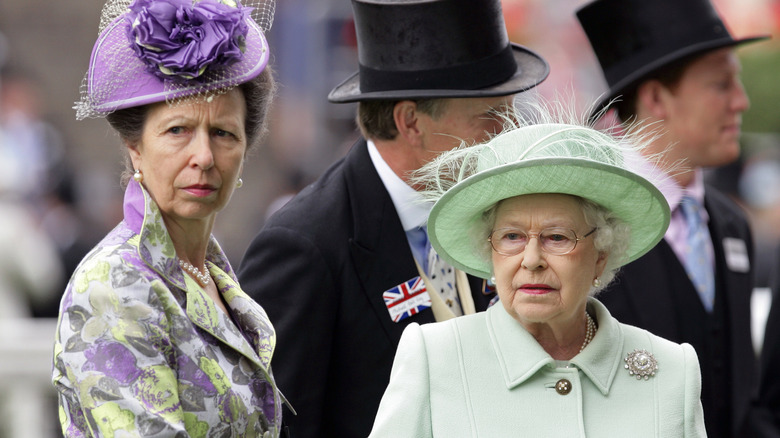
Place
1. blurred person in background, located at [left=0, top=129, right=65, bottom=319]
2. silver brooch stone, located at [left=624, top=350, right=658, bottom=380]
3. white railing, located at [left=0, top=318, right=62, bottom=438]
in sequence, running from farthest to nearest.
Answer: blurred person in background, located at [left=0, top=129, right=65, bottom=319]
white railing, located at [left=0, top=318, right=62, bottom=438]
silver brooch stone, located at [left=624, top=350, right=658, bottom=380]

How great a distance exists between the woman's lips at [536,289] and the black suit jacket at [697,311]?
1.67 m

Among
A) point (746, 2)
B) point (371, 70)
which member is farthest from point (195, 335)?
point (746, 2)

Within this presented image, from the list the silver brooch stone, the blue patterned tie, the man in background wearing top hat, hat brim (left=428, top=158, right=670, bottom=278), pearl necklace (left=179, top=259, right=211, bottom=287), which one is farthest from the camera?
the blue patterned tie

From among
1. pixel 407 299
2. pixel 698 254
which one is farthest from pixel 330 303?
pixel 698 254

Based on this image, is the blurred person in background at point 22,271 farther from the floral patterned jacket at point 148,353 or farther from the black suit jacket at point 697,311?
the floral patterned jacket at point 148,353

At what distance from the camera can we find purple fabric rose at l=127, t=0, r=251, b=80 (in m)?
3.48

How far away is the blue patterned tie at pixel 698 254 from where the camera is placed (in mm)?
5605

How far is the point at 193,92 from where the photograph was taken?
3.52 metres

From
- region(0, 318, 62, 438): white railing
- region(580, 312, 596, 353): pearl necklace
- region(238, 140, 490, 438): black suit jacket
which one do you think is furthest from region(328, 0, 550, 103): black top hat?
region(0, 318, 62, 438): white railing

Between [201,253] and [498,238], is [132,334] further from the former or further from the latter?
[498,238]

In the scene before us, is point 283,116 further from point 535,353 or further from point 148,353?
point 148,353

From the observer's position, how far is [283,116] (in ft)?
56.8

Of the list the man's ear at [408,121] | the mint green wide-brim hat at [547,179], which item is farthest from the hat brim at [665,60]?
the mint green wide-brim hat at [547,179]

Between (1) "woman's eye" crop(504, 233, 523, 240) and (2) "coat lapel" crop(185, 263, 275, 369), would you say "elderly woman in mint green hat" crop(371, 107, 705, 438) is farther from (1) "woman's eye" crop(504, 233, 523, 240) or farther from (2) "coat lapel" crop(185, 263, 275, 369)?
(2) "coat lapel" crop(185, 263, 275, 369)
